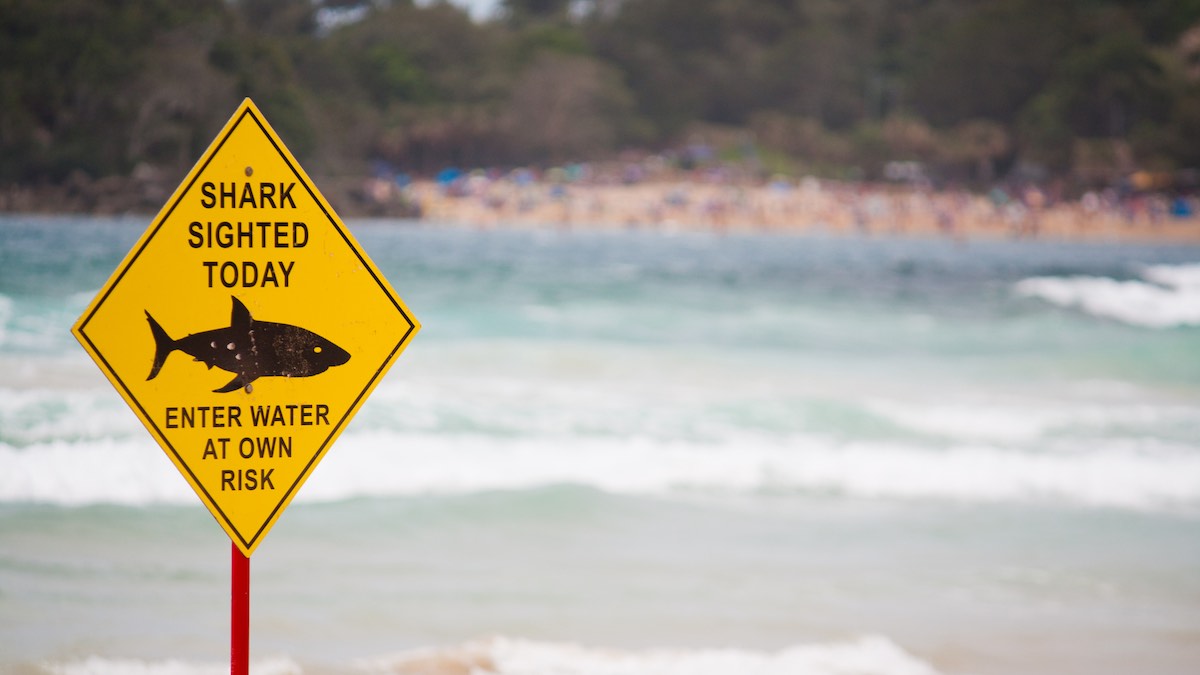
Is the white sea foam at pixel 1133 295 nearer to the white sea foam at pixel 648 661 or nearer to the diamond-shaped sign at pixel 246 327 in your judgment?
the white sea foam at pixel 648 661

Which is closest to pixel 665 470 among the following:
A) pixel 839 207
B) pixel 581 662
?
pixel 581 662

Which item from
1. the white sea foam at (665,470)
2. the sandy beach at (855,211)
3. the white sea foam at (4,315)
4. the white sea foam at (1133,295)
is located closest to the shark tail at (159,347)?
the white sea foam at (665,470)

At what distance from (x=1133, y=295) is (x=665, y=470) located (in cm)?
2002

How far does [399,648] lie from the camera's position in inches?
203

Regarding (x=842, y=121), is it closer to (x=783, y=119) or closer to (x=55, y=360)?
(x=783, y=119)

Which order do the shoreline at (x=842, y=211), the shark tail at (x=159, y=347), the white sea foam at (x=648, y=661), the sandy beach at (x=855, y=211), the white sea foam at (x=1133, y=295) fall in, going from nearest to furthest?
the shark tail at (x=159, y=347) → the white sea foam at (x=648, y=661) → the white sea foam at (x=1133, y=295) → the shoreline at (x=842, y=211) → the sandy beach at (x=855, y=211)

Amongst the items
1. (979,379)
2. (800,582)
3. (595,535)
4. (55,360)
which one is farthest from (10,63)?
(979,379)

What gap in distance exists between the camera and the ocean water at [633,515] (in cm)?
535

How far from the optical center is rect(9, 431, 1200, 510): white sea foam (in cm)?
810

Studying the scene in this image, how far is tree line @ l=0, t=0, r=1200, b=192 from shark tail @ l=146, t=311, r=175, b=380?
306 inches

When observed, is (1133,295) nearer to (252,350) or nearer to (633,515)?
(633,515)

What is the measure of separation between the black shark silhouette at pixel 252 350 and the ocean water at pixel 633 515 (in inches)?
95.9

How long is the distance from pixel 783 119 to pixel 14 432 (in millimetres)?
56807

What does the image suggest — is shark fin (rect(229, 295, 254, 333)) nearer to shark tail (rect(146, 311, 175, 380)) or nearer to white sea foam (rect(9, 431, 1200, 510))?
shark tail (rect(146, 311, 175, 380))
